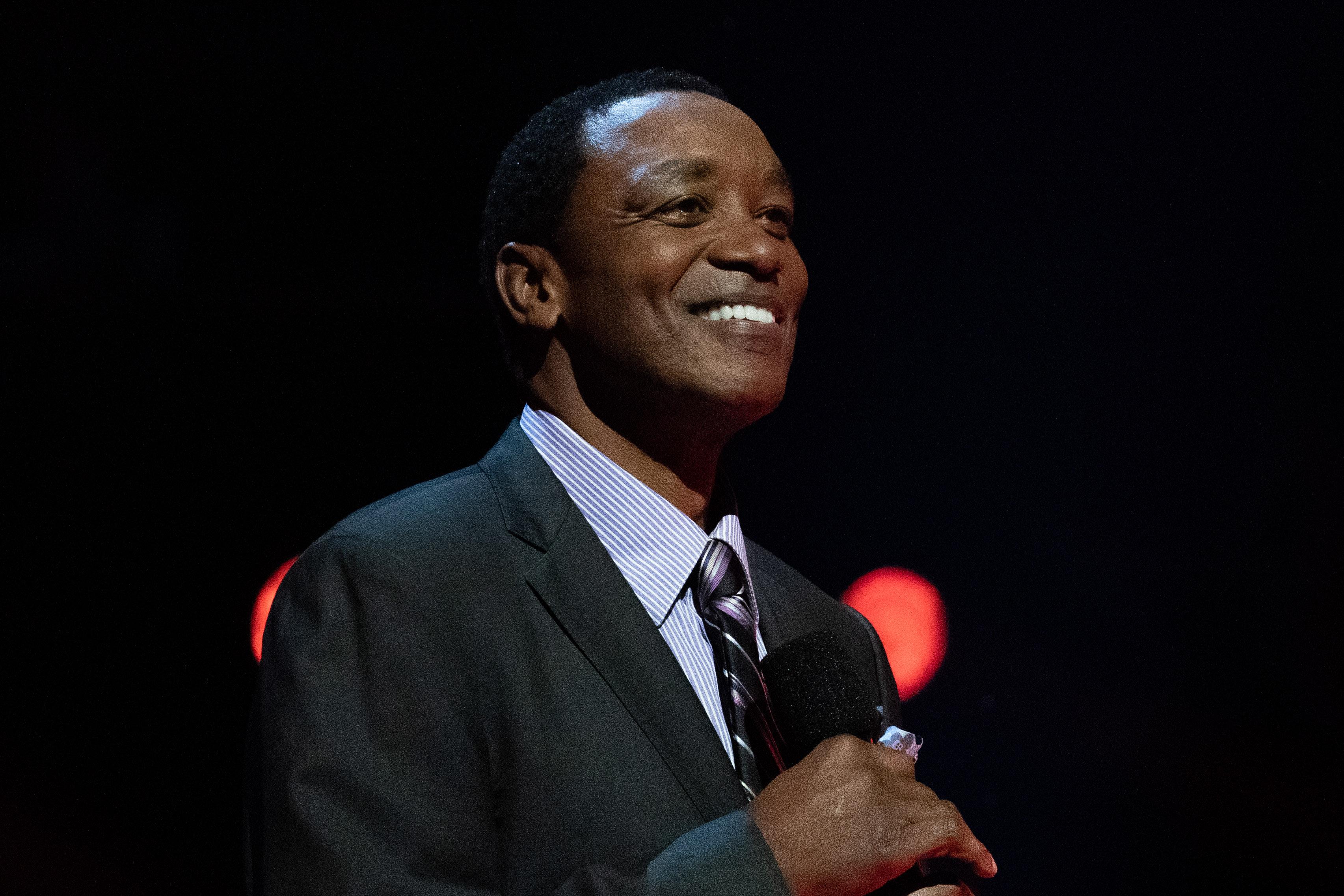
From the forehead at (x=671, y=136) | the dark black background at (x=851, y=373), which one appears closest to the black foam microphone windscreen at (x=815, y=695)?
the forehead at (x=671, y=136)

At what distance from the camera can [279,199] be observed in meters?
2.68

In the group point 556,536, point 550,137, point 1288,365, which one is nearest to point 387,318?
point 550,137

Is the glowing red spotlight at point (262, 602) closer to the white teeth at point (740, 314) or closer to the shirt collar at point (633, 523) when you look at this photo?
the shirt collar at point (633, 523)

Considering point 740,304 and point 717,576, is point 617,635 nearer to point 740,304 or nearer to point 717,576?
point 717,576

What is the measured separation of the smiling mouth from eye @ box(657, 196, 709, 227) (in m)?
0.14

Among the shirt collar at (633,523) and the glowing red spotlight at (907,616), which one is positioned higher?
the shirt collar at (633,523)

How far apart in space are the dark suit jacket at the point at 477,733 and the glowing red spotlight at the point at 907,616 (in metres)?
1.90

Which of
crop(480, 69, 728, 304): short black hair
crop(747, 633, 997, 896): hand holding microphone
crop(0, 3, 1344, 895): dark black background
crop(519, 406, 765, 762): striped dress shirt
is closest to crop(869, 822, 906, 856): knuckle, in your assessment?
crop(747, 633, 997, 896): hand holding microphone

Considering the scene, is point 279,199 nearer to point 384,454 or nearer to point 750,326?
point 384,454

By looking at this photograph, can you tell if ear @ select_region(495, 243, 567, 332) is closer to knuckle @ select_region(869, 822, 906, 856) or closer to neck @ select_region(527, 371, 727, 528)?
neck @ select_region(527, 371, 727, 528)

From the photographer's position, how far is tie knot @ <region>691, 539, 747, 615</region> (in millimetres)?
1601

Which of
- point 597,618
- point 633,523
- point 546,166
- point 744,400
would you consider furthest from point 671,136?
point 597,618

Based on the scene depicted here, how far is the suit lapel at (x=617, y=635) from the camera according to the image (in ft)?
4.45

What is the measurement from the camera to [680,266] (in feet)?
5.45
